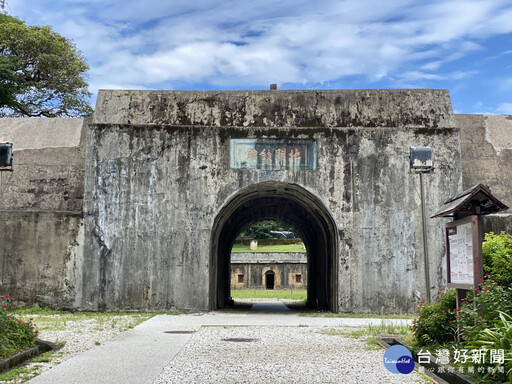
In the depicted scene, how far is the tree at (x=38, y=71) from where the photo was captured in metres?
34.8

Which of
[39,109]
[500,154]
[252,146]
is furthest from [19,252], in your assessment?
[39,109]

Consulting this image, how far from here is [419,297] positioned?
51.0 feet

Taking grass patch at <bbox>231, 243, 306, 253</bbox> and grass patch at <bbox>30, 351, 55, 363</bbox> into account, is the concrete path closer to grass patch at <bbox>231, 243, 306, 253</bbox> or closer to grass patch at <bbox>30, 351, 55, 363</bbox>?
grass patch at <bbox>30, 351, 55, 363</bbox>

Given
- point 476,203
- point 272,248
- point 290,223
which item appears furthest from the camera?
point 272,248

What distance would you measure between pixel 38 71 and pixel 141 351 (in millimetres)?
31745

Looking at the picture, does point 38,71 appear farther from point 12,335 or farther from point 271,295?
Answer: point 12,335

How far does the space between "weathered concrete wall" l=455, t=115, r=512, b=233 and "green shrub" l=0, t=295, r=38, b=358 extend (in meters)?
13.2

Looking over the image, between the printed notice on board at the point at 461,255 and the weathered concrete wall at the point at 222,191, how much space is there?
7.20m

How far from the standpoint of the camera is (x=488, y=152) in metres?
18.4

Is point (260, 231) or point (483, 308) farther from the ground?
point (260, 231)

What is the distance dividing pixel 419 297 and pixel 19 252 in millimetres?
11113

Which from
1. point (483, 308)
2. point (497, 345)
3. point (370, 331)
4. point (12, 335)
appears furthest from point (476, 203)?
point (12, 335)

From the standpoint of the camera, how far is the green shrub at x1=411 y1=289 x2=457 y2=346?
8.48m

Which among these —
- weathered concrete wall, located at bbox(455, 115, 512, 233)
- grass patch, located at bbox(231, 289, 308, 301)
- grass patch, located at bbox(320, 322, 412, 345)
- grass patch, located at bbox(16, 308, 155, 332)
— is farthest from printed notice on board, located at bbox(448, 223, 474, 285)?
grass patch, located at bbox(231, 289, 308, 301)
